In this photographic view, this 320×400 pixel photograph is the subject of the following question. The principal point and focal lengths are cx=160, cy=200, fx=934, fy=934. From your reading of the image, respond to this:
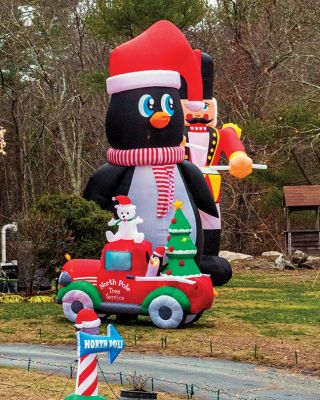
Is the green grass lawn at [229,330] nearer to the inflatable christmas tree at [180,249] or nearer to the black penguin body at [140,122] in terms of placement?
the inflatable christmas tree at [180,249]

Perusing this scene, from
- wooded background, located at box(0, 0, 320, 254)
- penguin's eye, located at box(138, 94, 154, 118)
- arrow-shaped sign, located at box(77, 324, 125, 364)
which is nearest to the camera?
arrow-shaped sign, located at box(77, 324, 125, 364)

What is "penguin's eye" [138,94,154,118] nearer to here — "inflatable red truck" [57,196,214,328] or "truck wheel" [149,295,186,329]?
"inflatable red truck" [57,196,214,328]

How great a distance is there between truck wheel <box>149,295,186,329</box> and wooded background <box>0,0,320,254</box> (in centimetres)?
1412

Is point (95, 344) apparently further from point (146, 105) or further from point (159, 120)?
point (146, 105)

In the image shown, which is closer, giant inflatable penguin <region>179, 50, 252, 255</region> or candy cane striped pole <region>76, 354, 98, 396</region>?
candy cane striped pole <region>76, 354, 98, 396</region>

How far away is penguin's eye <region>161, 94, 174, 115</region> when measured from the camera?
15547 mm

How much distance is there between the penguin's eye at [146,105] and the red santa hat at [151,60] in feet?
0.77

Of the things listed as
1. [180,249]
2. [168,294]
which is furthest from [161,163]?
[168,294]

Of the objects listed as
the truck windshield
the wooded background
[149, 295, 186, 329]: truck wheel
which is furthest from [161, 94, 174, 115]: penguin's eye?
the wooded background

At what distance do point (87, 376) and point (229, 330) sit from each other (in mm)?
6929

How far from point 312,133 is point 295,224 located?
Result: 726 centimetres

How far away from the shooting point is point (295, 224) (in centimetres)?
3425

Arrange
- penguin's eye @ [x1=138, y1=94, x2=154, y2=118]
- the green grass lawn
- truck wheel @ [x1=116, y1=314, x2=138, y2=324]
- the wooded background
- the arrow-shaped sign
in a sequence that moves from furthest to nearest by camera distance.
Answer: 1. the wooded background
2. penguin's eye @ [x1=138, y1=94, x2=154, y2=118]
3. truck wheel @ [x1=116, y1=314, x2=138, y2=324]
4. the green grass lawn
5. the arrow-shaped sign

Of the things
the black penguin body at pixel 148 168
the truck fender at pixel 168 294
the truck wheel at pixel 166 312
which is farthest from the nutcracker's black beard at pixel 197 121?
the truck wheel at pixel 166 312
